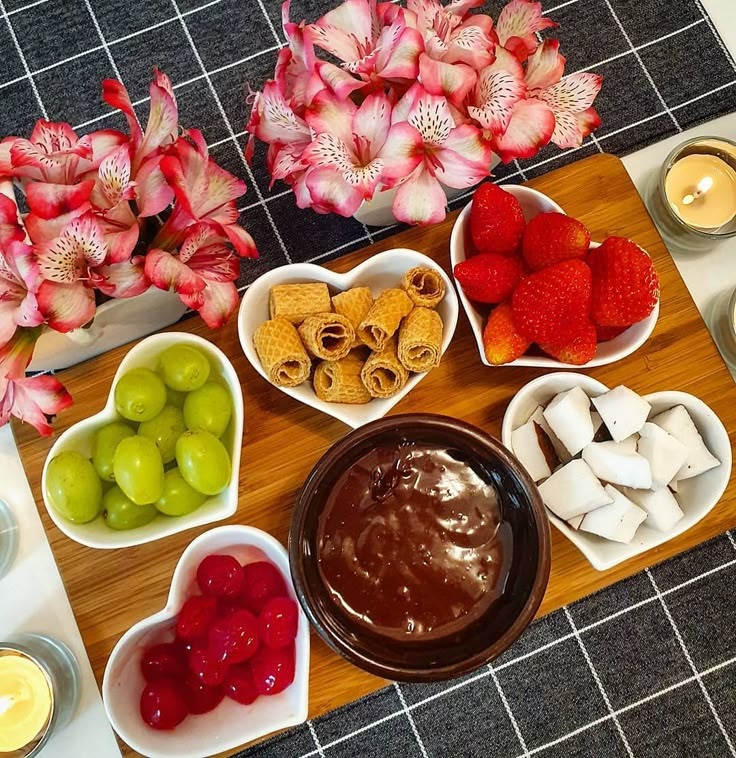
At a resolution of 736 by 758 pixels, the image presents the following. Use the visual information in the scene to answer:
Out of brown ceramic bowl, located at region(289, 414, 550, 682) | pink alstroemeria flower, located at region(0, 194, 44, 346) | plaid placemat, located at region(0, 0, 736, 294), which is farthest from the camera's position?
plaid placemat, located at region(0, 0, 736, 294)

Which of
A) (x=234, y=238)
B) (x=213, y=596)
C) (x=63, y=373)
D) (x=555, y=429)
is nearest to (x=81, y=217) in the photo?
(x=234, y=238)

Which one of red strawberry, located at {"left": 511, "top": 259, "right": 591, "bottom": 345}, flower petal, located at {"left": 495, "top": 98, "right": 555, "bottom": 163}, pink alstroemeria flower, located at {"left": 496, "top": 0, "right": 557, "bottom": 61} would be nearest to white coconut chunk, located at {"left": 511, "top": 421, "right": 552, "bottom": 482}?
red strawberry, located at {"left": 511, "top": 259, "right": 591, "bottom": 345}

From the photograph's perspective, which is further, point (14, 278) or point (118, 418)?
point (118, 418)

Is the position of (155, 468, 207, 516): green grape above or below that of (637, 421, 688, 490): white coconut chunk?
above

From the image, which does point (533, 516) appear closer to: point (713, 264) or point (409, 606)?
point (409, 606)

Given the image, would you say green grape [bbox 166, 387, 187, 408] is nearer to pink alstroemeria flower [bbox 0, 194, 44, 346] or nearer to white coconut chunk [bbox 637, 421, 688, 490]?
pink alstroemeria flower [bbox 0, 194, 44, 346]

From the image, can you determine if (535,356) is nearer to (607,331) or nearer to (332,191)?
(607,331)

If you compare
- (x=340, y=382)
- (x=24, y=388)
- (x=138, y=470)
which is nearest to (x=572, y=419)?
(x=340, y=382)
